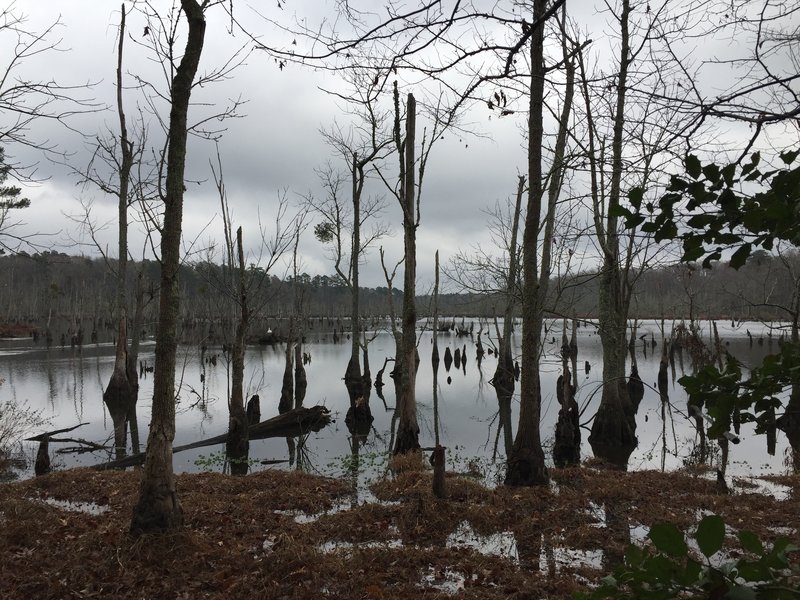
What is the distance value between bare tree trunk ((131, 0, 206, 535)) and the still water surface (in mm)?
4894

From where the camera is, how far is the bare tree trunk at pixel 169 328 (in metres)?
5.21

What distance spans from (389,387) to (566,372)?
15404 mm

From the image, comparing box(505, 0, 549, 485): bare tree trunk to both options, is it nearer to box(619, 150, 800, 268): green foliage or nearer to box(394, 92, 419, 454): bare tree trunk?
box(394, 92, 419, 454): bare tree trunk

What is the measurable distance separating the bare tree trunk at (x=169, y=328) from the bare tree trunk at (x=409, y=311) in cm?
613

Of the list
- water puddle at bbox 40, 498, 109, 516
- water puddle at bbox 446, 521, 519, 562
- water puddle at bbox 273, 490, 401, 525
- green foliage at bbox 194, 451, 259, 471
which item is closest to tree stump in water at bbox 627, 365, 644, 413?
green foliage at bbox 194, 451, 259, 471

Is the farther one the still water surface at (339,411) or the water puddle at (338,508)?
the still water surface at (339,411)

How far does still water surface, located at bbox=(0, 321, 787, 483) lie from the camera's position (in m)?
12.0

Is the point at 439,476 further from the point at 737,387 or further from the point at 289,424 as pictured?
the point at 289,424

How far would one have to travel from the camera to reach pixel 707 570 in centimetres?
88

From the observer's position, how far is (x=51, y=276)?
83.4 m

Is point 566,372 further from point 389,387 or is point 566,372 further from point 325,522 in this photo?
point 389,387

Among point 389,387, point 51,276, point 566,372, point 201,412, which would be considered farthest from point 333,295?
point 566,372

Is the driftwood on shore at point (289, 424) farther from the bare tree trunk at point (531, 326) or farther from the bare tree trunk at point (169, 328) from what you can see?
the bare tree trunk at point (169, 328)

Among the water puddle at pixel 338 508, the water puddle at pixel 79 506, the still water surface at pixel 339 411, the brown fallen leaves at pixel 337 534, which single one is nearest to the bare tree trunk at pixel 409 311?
the still water surface at pixel 339 411
